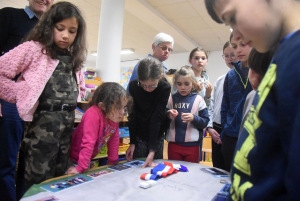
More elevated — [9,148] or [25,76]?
[25,76]

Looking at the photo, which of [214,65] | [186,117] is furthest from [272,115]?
[214,65]

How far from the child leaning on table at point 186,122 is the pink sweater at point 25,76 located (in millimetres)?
905

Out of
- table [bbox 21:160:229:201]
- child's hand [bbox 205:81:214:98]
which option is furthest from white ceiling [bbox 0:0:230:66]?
table [bbox 21:160:229:201]

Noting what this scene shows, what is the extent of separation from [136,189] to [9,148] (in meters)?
0.85

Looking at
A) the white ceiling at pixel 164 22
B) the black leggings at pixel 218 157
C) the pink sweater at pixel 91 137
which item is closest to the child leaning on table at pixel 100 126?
the pink sweater at pixel 91 137

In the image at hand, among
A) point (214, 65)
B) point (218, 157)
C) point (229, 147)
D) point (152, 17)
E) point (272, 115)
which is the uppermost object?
point (152, 17)

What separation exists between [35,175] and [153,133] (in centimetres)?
75

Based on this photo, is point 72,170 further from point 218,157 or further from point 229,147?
point 218,157

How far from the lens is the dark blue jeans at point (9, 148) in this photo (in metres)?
1.31

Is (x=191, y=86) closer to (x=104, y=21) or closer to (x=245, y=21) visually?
(x=245, y=21)

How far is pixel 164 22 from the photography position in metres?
4.35

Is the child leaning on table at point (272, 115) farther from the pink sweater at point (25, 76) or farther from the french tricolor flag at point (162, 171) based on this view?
the pink sweater at point (25, 76)

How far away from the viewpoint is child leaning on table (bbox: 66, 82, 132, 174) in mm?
1271

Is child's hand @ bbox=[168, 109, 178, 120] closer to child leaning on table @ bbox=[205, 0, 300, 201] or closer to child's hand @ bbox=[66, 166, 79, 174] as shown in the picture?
child's hand @ bbox=[66, 166, 79, 174]
